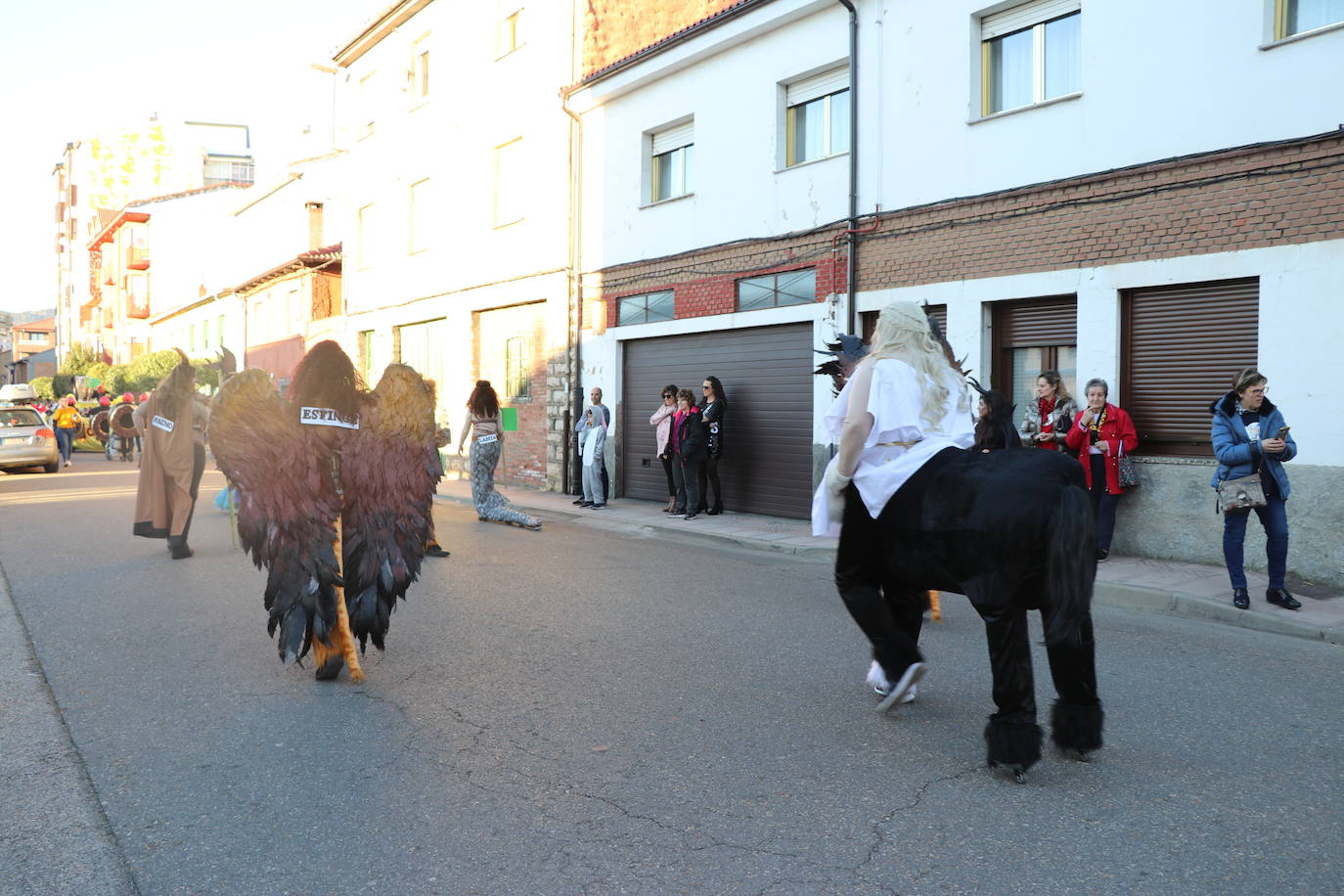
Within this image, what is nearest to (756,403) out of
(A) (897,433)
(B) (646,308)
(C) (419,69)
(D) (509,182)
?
(B) (646,308)

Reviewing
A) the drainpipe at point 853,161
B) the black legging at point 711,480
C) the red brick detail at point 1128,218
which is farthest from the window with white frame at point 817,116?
the black legging at point 711,480

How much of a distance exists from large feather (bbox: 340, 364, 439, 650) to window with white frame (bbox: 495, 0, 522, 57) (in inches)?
620

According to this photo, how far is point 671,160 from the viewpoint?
53.3 feet

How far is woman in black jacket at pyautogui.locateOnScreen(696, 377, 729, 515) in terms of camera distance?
44.9 ft

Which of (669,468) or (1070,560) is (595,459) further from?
(1070,560)

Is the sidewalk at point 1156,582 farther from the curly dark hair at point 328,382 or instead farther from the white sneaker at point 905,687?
the curly dark hair at point 328,382

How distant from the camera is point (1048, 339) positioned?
11.1 meters

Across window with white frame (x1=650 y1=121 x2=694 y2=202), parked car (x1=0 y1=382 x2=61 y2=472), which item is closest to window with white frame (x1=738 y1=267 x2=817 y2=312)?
window with white frame (x1=650 y1=121 x2=694 y2=202)

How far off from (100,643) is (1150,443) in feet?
28.8

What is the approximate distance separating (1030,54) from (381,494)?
9.02 metres

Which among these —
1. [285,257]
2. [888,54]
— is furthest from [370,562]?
[285,257]

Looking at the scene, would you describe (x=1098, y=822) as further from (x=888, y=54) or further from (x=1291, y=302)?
(x=888, y=54)

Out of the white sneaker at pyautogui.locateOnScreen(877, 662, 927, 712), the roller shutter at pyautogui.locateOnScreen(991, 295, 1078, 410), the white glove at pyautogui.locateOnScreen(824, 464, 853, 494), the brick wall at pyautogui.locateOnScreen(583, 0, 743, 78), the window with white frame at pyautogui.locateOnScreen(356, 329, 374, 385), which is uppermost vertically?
the brick wall at pyautogui.locateOnScreen(583, 0, 743, 78)

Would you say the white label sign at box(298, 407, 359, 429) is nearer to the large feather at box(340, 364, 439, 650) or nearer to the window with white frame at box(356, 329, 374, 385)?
the large feather at box(340, 364, 439, 650)
